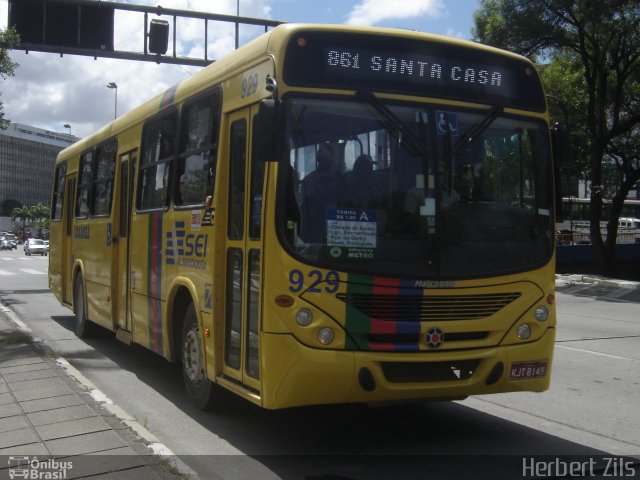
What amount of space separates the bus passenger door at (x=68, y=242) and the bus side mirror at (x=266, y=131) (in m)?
8.26

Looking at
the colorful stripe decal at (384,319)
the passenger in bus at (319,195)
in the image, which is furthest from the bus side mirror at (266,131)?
the colorful stripe decal at (384,319)

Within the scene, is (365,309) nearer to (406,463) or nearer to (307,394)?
(307,394)

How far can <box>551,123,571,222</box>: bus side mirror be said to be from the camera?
20.8 feet

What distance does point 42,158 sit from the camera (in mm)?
161500

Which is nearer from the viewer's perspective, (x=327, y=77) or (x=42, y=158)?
(x=327, y=77)

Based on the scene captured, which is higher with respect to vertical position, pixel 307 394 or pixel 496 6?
pixel 496 6

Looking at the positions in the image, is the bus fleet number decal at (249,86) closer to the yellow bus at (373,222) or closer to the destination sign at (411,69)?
the yellow bus at (373,222)

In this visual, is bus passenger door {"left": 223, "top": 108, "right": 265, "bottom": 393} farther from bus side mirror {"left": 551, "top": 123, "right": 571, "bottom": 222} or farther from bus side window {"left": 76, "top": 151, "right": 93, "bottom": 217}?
bus side window {"left": 76, "top": 151, "right": 93, "bottom": 217}

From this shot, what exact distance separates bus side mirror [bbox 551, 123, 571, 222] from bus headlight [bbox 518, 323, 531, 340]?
0.98 m

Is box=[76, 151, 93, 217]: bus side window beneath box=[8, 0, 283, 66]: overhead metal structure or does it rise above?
beneath

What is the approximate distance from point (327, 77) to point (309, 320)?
5.84 feet

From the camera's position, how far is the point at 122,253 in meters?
9.64

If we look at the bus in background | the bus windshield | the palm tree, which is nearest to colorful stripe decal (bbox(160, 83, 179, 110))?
the bus windshield

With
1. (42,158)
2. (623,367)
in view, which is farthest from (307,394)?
(42,158)
